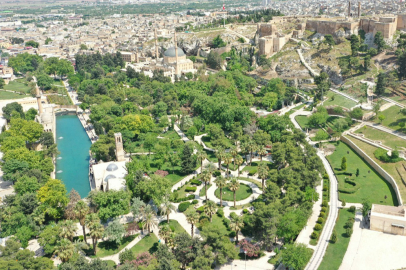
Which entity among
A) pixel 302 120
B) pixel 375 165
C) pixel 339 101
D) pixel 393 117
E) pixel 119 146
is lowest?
pixel 375 165

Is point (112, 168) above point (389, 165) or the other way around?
above

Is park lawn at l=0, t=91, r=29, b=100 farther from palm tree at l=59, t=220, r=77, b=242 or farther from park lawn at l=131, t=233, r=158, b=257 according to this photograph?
park lawn at l=131, t=233, r=158, b=257

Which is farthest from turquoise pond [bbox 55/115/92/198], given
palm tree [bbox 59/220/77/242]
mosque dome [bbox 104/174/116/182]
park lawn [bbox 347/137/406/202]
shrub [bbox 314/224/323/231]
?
park lawn [bbox 347/137/406/202]

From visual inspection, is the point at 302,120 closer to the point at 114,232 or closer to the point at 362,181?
the point at 362,181

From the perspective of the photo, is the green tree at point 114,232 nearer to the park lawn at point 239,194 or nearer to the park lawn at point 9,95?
the park lawn at point 239,194

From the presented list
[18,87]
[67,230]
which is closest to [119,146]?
[67,230]

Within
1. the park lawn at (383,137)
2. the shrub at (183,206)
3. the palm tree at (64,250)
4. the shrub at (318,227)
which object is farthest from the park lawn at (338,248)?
the palm tree at (64,250)
